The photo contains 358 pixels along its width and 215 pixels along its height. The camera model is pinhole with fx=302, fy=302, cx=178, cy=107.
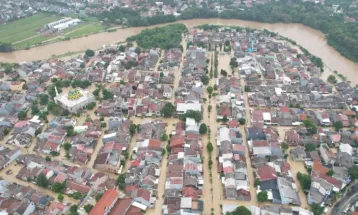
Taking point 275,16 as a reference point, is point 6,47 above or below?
below

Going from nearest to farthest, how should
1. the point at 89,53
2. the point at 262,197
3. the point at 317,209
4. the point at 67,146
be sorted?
1. the point at 317,209
2. the point at 262,197
3. the point at 67,146
4. the point at 89,53

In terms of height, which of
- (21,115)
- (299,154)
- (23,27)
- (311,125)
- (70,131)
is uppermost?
(311,125)

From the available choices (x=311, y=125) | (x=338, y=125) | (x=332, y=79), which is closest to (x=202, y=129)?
(x=311, y=125)

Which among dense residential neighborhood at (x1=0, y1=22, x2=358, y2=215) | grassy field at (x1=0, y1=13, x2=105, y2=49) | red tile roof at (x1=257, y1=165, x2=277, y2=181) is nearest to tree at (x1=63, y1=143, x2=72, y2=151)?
dense residential neighborhood at (x1=0, y1=22, x2=358, y2=215)

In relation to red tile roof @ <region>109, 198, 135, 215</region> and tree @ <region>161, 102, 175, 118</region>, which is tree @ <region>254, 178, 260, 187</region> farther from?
tree @ <region>161, 102, 175, 118</region>

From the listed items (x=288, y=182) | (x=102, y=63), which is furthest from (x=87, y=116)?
(x=288, y=182)

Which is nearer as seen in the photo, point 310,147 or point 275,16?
point 310,147

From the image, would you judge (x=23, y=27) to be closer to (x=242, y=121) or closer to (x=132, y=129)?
(x=132, y=129)

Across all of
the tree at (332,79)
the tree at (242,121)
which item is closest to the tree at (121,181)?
the tree at (242,121)

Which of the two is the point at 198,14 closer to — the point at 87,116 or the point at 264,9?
the point at 264,9
